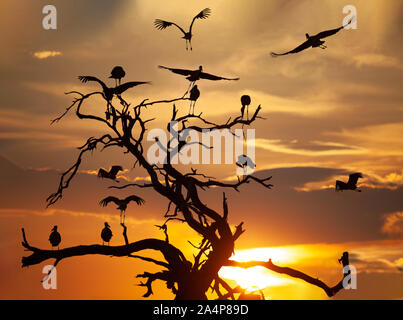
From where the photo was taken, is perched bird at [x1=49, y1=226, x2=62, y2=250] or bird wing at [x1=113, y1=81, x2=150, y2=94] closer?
bird wing at [x1=113, y1=81, x2=150, y2=94]

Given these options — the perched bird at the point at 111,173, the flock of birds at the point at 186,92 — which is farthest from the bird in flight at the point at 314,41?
the perched bird at the point at 111,173

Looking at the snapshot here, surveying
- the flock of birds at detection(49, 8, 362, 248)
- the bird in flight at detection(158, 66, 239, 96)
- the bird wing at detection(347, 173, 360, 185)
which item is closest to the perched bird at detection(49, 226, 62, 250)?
the flock of birds at detection(49, 8, 362, 248)

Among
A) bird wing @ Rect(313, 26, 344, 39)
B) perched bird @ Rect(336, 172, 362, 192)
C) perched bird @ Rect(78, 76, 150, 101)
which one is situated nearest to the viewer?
perched bird @ Rect(78, 76, 150, 101)

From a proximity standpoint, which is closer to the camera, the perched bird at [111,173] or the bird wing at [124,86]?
the bird wing at [124,86]

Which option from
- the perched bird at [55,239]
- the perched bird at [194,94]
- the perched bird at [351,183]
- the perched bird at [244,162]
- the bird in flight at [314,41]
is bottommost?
the perched bird at [55,239]

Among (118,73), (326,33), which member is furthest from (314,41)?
(118,73)

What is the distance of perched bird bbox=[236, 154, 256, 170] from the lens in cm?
1783

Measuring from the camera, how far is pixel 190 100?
17.7m

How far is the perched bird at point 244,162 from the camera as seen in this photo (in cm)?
1783

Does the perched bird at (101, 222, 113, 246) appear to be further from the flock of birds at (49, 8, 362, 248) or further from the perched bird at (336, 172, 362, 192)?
the perched bird at (336, 172, 362, 192)

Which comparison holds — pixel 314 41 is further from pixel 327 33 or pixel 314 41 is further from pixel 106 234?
pixel 106 234

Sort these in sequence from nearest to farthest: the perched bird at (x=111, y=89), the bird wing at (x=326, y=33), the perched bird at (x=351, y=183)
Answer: the perched bird at (x=111, y=89), the perched bird at (x=351, y=183), the bird wing at (x=326, y=33)

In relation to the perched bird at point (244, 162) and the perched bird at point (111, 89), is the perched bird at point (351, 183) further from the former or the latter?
the perched bird at point (111, 89)
